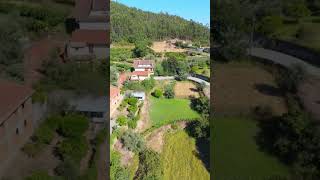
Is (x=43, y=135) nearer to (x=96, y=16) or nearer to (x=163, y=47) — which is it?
(x=96, y=16)

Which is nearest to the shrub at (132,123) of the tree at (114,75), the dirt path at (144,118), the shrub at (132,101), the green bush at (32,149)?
the dirt path at (144,118)

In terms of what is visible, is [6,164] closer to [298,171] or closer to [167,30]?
[167,30]

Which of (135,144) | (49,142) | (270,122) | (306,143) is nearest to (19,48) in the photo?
(49,142)

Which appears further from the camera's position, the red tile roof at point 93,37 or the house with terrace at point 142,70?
the red tile roof at point 93,37

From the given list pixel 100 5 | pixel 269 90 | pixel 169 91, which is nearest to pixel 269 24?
pixel 269 90

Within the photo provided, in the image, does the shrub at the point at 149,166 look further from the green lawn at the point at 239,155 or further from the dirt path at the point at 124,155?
the green lawn at the point at 239,155

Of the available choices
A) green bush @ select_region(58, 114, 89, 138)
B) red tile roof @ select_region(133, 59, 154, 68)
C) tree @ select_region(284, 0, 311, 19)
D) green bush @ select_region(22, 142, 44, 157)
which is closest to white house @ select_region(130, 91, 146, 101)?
red tile roof @ select_region(133, 59, 154, 68)

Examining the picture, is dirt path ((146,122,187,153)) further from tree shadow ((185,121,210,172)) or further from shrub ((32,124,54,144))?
shrub ((32,124,54,144))
